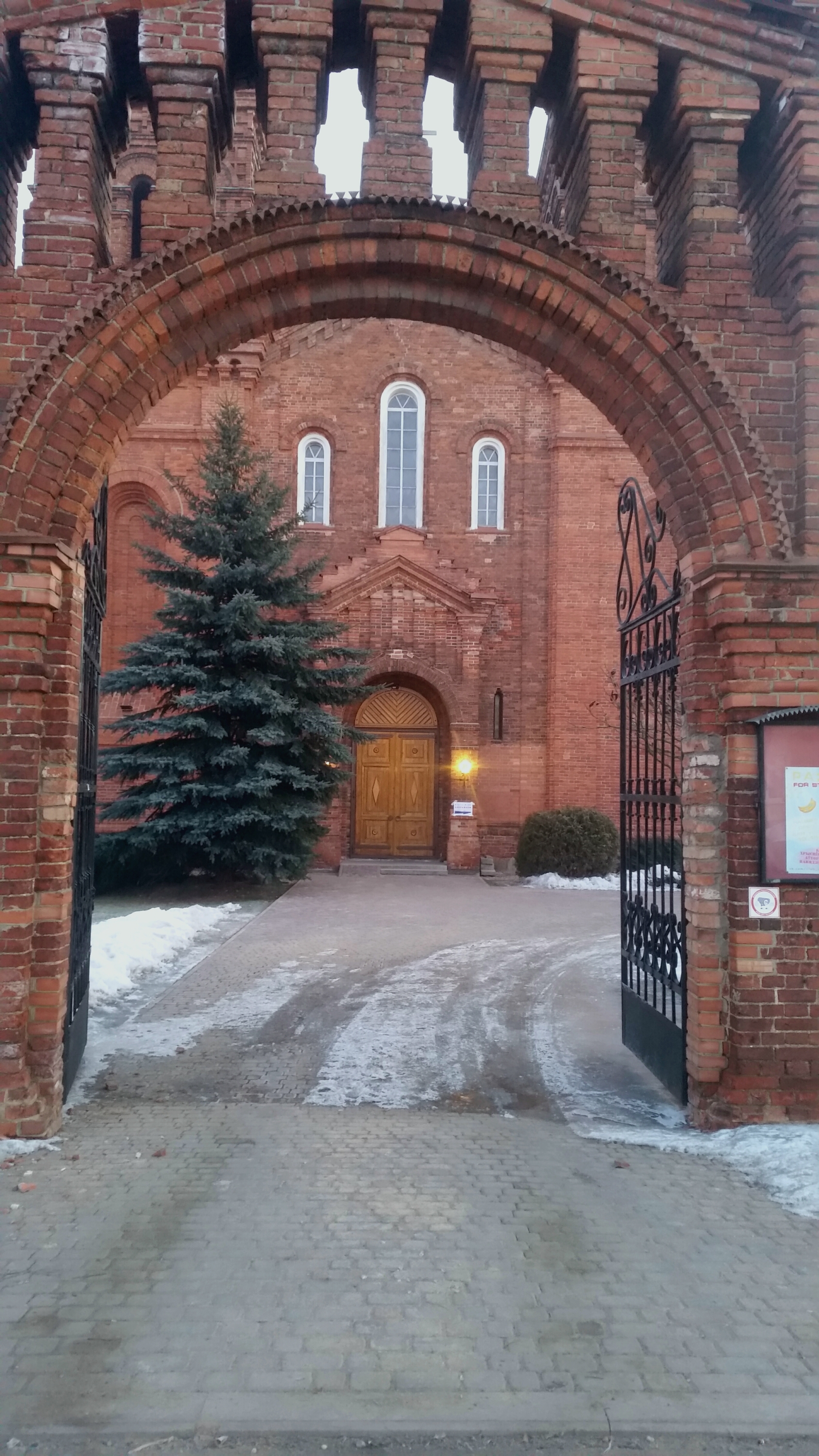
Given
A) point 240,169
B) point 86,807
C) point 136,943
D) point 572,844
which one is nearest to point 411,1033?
point 86,807

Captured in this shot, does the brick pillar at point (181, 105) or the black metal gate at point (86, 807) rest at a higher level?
the brick pillar at point (181, 105)

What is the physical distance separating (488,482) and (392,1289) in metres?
18.6

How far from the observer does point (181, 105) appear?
18.7 feet

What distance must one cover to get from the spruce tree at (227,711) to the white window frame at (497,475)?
218 inches

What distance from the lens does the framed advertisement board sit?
17.6ft

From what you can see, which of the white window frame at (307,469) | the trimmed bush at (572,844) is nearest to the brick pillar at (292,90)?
the trimmed bush at (572,844)

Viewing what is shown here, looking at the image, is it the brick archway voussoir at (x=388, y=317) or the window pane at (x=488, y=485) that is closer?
the brick archway voussoir at (x=388, y=317)

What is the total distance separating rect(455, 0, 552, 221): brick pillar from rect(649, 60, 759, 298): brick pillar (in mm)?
879

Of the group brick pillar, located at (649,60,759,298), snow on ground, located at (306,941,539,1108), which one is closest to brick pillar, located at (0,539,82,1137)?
snow on ground, located at (306,941,539,1108)

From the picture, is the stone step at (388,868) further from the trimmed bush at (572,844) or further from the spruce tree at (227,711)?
the spruce tree at (227,711)

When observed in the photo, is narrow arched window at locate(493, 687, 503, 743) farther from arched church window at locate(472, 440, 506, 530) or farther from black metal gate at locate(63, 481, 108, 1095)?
black metal gate at locate(63, 481, 108, 1095)

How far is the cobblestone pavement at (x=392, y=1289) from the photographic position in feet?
9.89

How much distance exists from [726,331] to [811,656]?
1.95 meters

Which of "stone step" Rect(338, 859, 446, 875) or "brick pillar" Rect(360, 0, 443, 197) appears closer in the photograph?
"brick pillar" Rect(360, 0, 443, 197)
